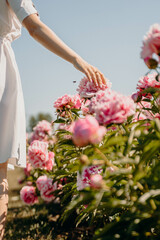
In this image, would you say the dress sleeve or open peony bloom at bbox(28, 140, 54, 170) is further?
open peony bloom at bbox(28, 140, 54, 170)

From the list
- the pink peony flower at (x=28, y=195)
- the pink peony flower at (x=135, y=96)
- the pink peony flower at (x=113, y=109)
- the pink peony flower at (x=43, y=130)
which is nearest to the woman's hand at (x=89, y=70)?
the pink peony flower at (x=135, y=96)

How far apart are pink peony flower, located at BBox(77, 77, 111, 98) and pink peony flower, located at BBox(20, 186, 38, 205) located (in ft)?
5.14

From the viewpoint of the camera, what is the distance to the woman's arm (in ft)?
4.08

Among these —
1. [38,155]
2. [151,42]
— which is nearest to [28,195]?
[38,155]

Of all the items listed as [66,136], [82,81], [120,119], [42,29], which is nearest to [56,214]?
[66,136]

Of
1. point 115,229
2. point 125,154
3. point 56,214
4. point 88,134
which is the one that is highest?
point 88,134

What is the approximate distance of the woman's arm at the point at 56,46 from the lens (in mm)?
1244

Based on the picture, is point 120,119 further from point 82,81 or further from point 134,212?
point 82,81

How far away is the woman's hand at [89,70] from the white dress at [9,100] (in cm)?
49

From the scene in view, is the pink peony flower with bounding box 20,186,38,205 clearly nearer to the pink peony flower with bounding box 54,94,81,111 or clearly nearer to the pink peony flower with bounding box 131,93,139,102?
the pink peony flower with bounding box 54,94,81,111

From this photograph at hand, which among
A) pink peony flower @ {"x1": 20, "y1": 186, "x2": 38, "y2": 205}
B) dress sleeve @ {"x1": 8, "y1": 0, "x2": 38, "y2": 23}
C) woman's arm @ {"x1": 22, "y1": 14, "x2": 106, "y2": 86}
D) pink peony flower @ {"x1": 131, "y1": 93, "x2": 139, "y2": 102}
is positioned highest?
dress sleeve @ {"x1": 8, "y1": 0, "x2": 38, "y2": 23}

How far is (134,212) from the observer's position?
34.2 inches

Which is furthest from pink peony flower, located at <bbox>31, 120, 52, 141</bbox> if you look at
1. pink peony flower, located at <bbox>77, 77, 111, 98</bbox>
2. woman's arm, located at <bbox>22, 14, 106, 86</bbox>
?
woman's arm, located at <bbox>22, 14, 106, 86</bbox>

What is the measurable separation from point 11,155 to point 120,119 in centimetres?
87
